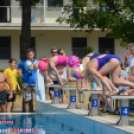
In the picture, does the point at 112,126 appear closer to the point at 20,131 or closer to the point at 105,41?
the point at 20,131

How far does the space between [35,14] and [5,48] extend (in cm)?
277

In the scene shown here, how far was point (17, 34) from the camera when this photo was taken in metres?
23.1

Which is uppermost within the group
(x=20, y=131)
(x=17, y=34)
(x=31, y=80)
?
(x=17, y=34)

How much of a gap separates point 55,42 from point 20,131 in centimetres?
1548

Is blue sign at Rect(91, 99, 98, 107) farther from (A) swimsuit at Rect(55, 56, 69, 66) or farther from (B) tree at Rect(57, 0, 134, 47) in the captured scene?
(B) tree at Rect(57, 0, 134, 47)

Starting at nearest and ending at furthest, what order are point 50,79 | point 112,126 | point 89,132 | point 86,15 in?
point 112,126, point 89,132, point 50,79, point 86,15

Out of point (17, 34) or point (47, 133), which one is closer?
point (47, 133)

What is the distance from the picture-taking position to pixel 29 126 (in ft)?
28.8

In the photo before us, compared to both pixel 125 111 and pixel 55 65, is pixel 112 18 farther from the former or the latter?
pixel 125 111

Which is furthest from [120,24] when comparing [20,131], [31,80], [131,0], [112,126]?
[112,126]

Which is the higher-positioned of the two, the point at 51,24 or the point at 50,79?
the point at 51,24

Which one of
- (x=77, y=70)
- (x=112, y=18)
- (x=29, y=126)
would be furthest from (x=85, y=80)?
(x=112, y=18)

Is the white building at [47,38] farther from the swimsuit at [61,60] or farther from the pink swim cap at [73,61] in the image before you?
the pink swim cap at [73,61]

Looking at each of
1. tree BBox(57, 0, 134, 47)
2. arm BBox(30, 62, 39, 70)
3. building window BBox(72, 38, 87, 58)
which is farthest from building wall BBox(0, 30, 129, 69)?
arm BBox(30, 62, 39, 70)
